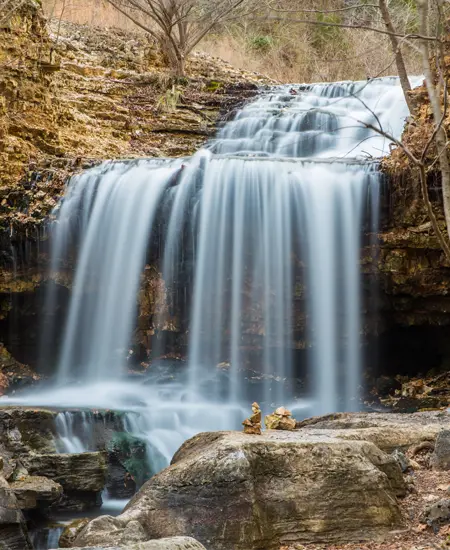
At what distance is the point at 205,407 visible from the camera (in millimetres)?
9445

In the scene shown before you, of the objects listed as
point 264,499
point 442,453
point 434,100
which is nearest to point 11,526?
point 264,499

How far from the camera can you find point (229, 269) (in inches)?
427

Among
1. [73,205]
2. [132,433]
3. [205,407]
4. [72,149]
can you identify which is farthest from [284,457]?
[72,149]

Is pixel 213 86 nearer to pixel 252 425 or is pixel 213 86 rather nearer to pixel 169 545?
pixel 252 425

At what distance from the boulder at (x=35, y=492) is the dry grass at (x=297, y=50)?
18275 mm

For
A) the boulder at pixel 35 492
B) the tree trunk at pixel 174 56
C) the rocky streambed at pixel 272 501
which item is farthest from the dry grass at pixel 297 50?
the rocky streambed at pixel 272 501

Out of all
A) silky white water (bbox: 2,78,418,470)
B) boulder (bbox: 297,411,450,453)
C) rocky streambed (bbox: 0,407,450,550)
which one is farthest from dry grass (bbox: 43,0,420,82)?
rocky streambed (bbox: 0,407,450,550)

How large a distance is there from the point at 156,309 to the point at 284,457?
288 inches

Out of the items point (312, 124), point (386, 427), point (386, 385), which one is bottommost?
point (386, 385)

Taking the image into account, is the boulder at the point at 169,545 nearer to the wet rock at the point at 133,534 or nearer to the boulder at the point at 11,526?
the wet rock at the point at 133,534

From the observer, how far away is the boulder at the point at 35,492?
5.82 m

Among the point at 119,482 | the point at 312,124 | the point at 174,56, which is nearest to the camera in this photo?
the point at 119,482

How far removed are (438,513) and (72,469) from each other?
3.89 meters

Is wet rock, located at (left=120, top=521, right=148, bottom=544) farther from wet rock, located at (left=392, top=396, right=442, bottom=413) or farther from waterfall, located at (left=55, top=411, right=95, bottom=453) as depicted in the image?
wet rock, located at (left=392, top=396, right=442, bottom=413)
